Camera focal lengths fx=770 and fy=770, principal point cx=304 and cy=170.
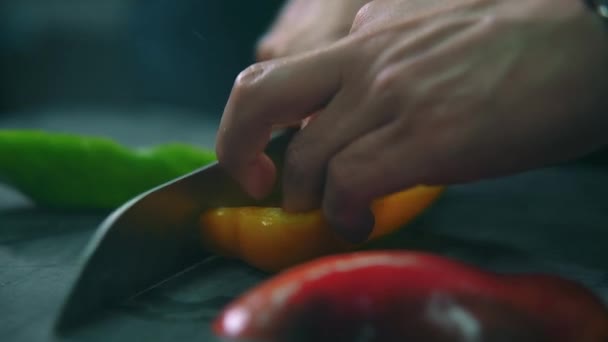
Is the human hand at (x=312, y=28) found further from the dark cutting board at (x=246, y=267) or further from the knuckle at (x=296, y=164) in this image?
the knuckle at (x=296, y=164)

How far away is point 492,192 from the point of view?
109cm

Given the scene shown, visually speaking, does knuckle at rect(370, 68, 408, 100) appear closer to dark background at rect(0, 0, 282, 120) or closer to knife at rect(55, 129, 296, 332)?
knife at rect(55, 129, 296, 332)

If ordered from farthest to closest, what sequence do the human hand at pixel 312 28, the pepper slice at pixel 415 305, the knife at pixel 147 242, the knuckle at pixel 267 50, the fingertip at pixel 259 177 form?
the knuckle at pixel 267 50
the human hand at pixel 312 28
the fingertip at pixel 259 177
the knife at pixel 147 242
the pepper slice at pixel 415 305

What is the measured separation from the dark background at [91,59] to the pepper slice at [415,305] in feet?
5.03

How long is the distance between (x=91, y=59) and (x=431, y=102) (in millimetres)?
1972

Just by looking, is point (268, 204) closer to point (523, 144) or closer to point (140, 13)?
point (523, 144)

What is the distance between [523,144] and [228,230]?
0.99 feet

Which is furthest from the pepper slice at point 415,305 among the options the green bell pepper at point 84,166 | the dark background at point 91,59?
the dark background at point 91,59

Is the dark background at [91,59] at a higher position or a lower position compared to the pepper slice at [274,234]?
lower

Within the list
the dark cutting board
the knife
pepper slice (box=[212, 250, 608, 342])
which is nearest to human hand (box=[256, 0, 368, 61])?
the dark cutting board

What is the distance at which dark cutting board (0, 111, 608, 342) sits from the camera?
2.17 feet

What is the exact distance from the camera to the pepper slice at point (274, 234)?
2.43 feet

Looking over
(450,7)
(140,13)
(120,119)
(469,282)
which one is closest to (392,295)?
(469,282)

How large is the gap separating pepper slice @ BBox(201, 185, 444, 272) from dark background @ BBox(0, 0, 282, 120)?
1306mm
